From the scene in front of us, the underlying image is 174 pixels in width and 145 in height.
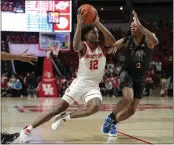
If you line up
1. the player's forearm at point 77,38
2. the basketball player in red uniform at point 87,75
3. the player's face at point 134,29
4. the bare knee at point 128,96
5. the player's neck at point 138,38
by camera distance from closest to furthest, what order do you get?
the player's forearm at point 77,38 < the basketball player in red uniform at point 87,75 < the bare knee at point 128,96 < the player's face at point 134,29 < the player's neck at point 138,38

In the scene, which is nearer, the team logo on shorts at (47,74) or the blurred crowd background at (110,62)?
the team logo on shorts at (47,74)

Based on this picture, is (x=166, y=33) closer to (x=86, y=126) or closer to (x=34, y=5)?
(x=34, y=5)

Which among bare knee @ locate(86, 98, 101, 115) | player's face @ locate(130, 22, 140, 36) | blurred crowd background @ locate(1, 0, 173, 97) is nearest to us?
bare knee @ locate(86, 98, 101, 115)

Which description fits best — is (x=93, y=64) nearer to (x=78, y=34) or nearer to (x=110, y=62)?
(x=78, y=34)

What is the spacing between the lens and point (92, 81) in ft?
18.6

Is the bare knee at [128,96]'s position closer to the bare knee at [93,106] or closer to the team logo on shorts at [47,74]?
the bare knee at [93,106]

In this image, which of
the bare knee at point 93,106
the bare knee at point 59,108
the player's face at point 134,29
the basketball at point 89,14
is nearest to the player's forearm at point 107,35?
the basketball at point 89,14

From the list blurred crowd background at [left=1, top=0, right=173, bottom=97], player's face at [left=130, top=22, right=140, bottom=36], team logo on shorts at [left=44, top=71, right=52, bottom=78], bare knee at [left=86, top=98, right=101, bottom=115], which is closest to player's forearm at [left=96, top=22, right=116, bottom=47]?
player's face at [left=130, top=22, right=140, bottom=36]

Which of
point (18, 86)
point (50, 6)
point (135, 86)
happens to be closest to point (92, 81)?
point (135, 86)

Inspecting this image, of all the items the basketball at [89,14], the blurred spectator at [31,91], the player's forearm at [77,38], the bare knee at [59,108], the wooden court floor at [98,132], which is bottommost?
the blurred spectator at [31,91]

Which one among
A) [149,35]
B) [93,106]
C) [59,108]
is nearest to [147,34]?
[149,35]

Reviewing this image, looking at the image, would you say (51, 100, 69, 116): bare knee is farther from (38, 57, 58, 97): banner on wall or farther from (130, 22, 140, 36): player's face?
(38, 57, 58, 97): banner on wall

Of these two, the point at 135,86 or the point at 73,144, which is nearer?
the point at 73,144

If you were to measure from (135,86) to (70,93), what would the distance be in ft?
4.08
